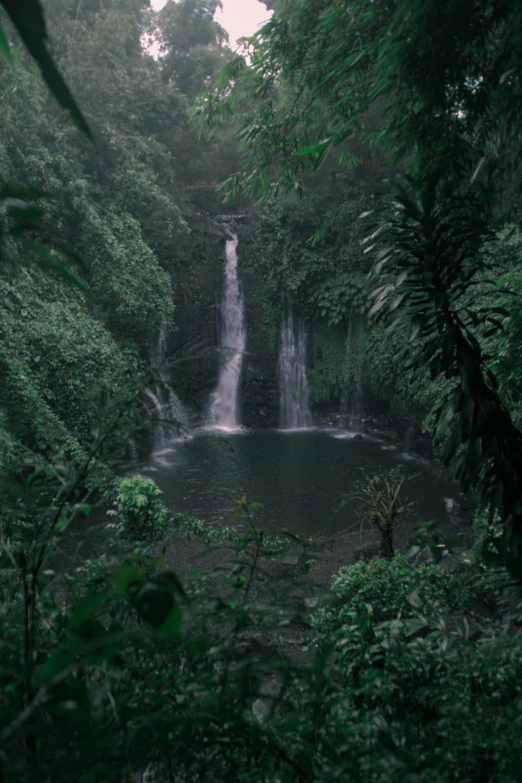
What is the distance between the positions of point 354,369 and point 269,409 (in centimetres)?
236

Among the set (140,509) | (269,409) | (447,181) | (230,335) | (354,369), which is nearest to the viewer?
(447,181)

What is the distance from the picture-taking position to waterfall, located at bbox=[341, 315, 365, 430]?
12281 millimetres

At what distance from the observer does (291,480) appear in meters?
8.74

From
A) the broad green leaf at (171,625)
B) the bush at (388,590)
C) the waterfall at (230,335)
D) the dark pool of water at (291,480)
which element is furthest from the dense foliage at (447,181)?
the waterfall at (230,335)

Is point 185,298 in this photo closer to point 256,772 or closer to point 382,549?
point 382,549

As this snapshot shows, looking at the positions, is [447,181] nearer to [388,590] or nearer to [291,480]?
[388,590]

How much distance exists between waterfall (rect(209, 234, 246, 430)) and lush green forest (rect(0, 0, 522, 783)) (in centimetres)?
6

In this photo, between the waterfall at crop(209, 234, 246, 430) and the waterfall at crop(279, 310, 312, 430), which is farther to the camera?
the waterfall at crop(279, 310, 312, 430)

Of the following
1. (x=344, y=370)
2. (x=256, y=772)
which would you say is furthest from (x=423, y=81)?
(x=344, y=370)

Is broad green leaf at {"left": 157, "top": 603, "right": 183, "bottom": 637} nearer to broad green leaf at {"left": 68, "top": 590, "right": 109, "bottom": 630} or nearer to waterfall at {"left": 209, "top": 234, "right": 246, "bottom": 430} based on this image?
broad green leaf at {"left": 68, "top": 590, "right": 109, "bottom": 630}

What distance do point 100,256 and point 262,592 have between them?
843 centimetres

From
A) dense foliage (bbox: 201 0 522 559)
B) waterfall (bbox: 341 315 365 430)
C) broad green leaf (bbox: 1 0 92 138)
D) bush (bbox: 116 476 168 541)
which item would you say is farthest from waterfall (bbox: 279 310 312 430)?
broad green leaf (bbox: 1 0 92 138)

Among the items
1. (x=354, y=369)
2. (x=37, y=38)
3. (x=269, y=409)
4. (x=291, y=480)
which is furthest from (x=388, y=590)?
(x=269, y=409)

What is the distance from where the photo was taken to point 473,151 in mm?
2828
